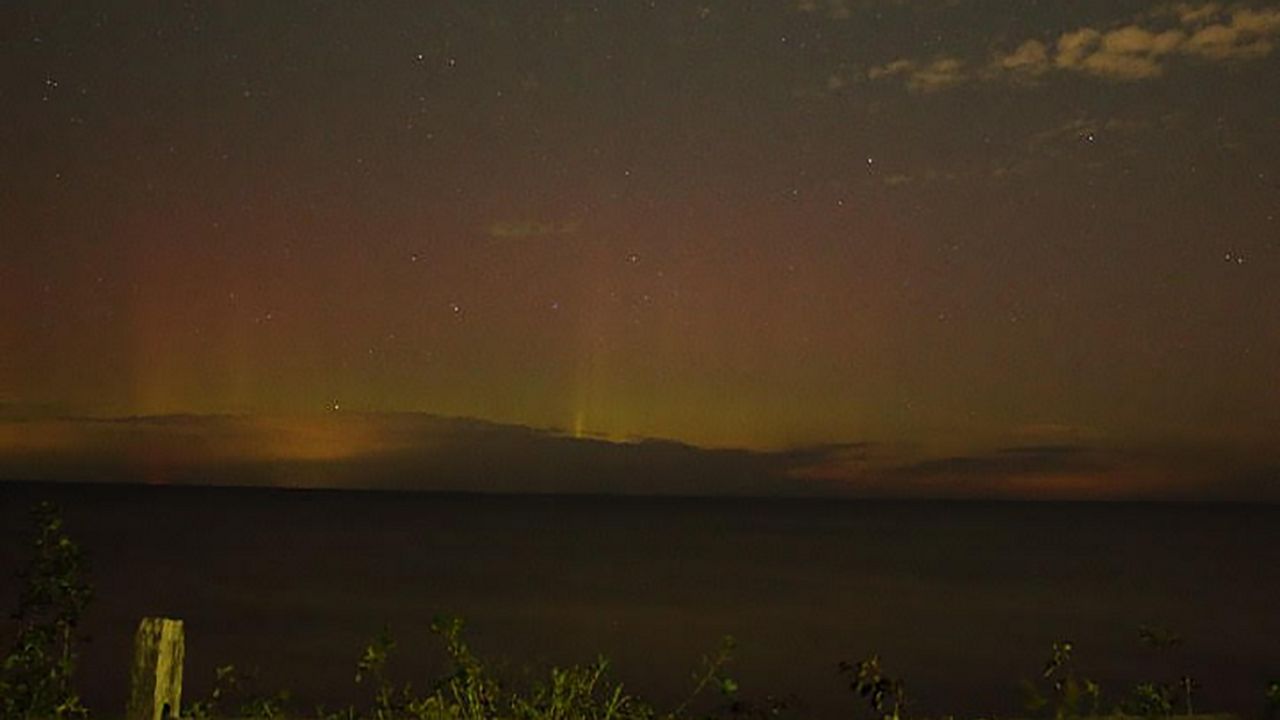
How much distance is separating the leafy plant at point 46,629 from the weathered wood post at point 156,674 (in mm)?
1043

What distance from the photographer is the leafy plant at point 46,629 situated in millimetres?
9414

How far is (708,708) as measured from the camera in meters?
25.0

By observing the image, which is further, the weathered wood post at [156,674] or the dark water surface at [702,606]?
the dark water surface at [702,606]

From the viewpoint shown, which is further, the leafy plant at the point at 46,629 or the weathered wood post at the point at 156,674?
the leafy plant at the point at 46,629

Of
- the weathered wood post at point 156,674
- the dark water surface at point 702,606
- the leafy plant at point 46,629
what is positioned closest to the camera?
the weathered wood post at point 156,674

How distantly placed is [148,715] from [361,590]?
4403 centimetres

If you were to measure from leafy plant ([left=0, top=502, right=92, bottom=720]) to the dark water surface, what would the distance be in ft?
1.36

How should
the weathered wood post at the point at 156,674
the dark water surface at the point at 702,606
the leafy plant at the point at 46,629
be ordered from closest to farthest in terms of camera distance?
1. the weathered wood post at the point at 156,674
2. the leafy plant at the point at 46,629
3. the dark water surface at the point at 702,606

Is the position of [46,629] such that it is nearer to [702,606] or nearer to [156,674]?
[156,674]

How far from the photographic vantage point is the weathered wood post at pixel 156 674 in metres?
8.23

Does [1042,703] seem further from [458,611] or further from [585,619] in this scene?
[458,611]

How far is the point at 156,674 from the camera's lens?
823 cm

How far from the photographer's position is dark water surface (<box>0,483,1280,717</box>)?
102ft

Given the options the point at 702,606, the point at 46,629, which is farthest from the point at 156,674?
the point at 702,606
